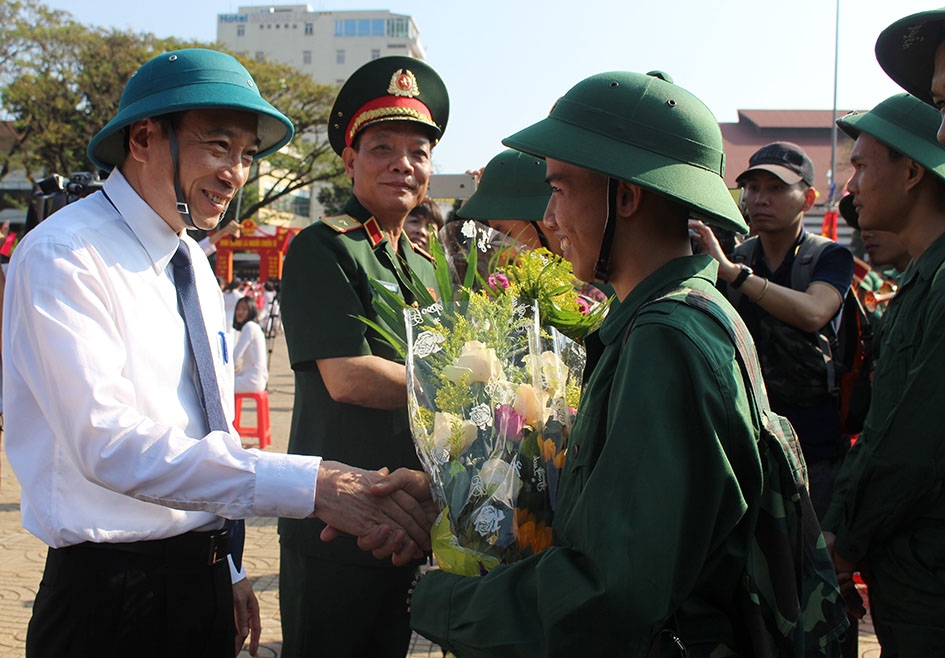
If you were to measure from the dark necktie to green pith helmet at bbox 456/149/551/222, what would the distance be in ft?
5.20

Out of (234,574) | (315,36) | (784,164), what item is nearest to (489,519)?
(234,574)

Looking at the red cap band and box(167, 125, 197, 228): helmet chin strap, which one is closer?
box(167, 125, 197, 228): helmet chin strap

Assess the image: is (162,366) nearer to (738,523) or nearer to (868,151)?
(738,523)

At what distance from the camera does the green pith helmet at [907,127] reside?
272 cm

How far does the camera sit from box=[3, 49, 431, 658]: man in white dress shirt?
189 cm

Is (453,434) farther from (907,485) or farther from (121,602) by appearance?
(907,485)

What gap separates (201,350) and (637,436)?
1.32 m

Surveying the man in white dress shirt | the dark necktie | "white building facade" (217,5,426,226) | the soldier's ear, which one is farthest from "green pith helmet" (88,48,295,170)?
"white building facade" (217,5,426,226)

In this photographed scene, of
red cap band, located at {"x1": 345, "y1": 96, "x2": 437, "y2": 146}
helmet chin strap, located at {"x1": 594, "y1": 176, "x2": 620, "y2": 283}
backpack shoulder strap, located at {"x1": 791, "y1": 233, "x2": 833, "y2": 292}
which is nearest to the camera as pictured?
helmet chin strap, located at {"x1": 594, "y1": 176, "x2": 620, "y2": 283}

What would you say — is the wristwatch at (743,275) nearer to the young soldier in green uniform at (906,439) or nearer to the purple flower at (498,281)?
the young soldier in green uniform at (906,439)

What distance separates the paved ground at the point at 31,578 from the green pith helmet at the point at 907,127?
265 cm

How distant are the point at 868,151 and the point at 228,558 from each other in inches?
101

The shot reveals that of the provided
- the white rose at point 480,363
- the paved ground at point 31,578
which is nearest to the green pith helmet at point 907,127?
the white rose at point 480,363

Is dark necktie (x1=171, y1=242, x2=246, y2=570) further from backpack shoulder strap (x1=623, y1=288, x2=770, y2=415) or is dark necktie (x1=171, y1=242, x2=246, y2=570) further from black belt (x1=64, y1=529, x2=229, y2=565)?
backpack shoulder strap (x1=623, y1=288, x2=770, y2=415)
